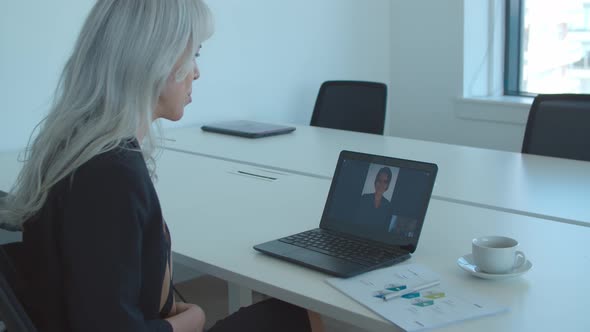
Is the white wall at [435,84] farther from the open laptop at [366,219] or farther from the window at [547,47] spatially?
the open laptop at [366,219]

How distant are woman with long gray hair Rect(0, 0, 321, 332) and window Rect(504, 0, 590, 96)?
296 centimetres

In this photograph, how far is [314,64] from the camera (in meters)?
3.99

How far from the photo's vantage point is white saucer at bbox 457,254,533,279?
4.69 feet

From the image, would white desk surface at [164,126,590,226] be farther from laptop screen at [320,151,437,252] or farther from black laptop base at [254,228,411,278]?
black laptop base at [254,228,411,278]

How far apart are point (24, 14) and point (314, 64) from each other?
63.5 inches

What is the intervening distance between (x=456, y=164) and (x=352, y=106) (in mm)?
1056

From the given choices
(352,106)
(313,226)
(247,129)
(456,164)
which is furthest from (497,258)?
(352,106)

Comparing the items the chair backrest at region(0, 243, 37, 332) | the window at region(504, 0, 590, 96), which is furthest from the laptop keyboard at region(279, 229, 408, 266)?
the window at region(504, 0, 590, 96)

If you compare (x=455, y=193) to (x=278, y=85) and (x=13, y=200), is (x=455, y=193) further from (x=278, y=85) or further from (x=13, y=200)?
(x=278, y=85)

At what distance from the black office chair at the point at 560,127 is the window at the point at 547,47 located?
4.44 feet

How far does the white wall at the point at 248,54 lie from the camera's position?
2.87m

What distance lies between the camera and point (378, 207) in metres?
1.68

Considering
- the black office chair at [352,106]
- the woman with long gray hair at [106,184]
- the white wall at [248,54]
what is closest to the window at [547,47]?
the white wall at [248,54]

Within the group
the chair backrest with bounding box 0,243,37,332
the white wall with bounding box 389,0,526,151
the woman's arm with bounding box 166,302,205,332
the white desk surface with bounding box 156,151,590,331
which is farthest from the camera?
the white wall with bounding box 389,0,526,151
